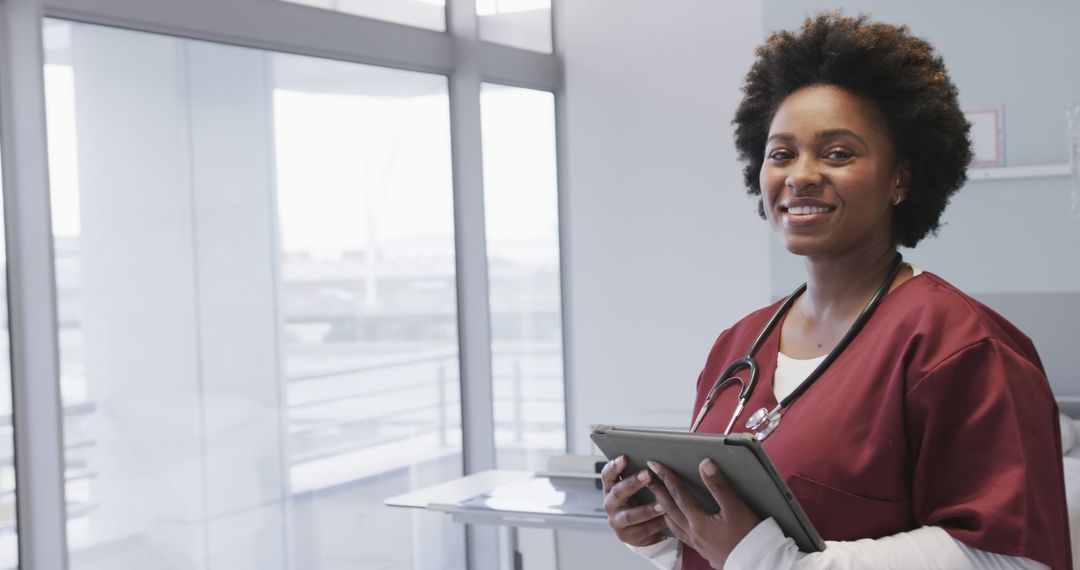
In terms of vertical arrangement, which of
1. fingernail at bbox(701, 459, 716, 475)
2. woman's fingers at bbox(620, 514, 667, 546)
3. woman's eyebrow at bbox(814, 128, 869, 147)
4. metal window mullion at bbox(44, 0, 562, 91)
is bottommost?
woman's fingers at bbox(620, 514, 667, 546)

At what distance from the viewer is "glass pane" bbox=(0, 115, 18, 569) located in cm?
285

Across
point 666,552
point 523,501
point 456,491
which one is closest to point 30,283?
point 456,491

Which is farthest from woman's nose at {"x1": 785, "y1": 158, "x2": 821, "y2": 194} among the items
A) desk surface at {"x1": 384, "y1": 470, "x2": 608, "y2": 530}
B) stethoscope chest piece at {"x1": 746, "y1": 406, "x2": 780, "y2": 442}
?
desk surface at {"x1": 384, "y1": 470, "x2": 608, "y2": 530}

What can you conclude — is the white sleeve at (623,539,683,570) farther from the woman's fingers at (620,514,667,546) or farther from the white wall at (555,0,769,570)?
the white wall at (555,0,769,570)

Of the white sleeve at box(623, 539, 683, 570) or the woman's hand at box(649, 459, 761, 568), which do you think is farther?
the white sleeve at box(623, 539, 683, 570)

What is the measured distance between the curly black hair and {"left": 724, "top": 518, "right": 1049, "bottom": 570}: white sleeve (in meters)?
0.41

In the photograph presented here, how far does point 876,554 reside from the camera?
120cm

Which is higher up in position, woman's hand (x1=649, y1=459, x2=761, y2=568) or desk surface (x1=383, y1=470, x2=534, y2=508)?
woman's hand (x1=649, y1=459, x2=761, y2=568)

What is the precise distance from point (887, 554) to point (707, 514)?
0.68 ft

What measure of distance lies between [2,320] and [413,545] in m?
1.78

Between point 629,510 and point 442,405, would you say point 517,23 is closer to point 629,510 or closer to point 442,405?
point 442,405

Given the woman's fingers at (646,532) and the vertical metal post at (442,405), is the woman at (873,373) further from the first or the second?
the vertical metal post at (442,405)

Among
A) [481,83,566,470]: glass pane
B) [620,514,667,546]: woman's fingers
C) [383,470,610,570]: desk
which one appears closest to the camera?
[620,514,667,546]: woman's fingers

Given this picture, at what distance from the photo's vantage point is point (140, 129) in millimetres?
3137
